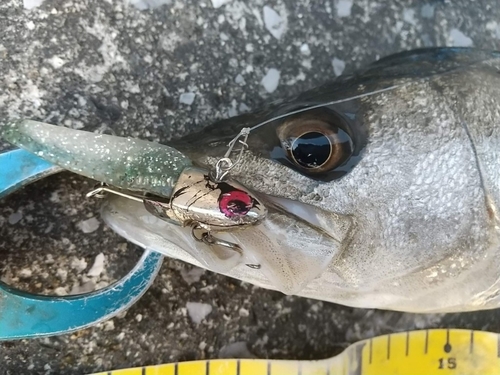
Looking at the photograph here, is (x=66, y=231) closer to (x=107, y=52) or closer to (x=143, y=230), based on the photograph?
(x=143, y=230)

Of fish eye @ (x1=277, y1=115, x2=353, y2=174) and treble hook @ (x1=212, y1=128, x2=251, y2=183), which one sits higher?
fish eye @ (x1=277, y1=115, x2=353, y2=174)

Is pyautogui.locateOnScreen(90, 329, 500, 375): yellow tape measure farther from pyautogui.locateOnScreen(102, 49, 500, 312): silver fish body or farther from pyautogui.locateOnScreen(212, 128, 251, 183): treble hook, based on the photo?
pyautogui.locateOnScreen(212, 128, 251, 183): treble hook

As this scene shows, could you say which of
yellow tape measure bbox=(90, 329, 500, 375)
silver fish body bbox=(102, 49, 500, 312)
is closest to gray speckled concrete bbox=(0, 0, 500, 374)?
yellow tape measure bbox=(90, 329, 500, 375)

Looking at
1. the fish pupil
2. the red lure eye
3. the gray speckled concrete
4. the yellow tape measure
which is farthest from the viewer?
the yellow tape measure

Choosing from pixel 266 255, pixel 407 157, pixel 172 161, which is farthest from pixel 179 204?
pixel 407 157

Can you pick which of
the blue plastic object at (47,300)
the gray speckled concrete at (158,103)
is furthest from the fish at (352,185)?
the gray speckled concrete at (158,103)

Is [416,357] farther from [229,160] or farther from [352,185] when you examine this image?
[229,160]

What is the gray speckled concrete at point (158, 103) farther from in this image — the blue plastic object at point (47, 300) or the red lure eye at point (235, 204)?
the red lure eye at point (235, 204)
